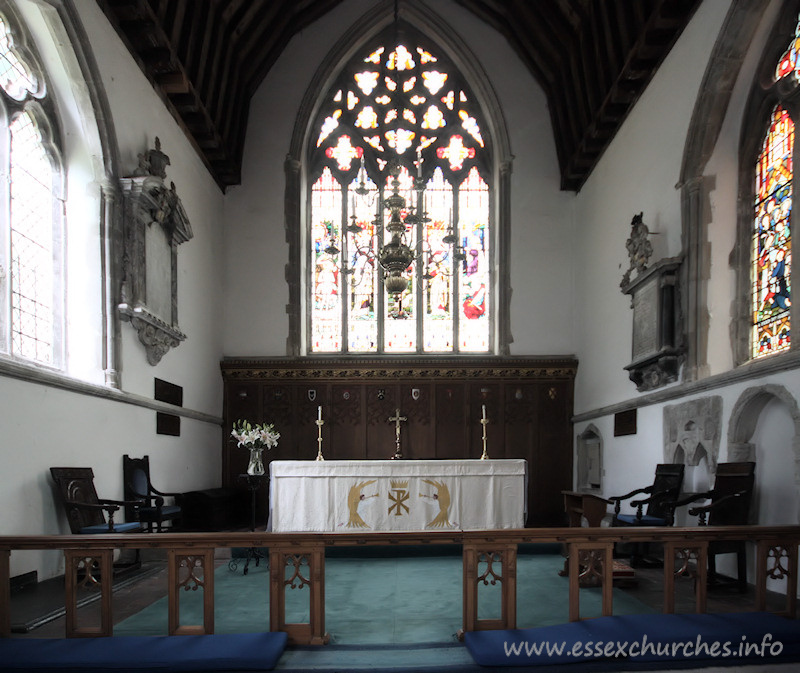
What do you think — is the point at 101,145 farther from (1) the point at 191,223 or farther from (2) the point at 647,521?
(2) the point at 647,521

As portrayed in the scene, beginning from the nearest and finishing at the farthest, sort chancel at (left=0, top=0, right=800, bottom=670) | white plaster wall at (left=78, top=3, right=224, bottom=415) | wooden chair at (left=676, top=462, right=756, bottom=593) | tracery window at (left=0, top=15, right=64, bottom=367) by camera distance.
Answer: chancel at (left=0, top=0, right=800, bottom=670)
wooden chair at (left=676, top=462, right=756, bottom=593)
tracery window at (left=0, top=15, right=64, bottom=367)
white plaster wall at (left=78, top=3, right=224, bottom=415)

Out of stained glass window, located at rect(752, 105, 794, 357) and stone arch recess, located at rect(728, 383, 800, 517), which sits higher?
stained glass window, located at rect(752, 105, 794, 357)

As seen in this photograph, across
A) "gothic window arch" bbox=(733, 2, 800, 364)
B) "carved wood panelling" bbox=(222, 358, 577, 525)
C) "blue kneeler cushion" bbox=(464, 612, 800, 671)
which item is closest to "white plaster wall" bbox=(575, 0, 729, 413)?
"gothic window arch" bbox=(733, 2, 800, 364)

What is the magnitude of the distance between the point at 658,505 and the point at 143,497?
4.54 meters

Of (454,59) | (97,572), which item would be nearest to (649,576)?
(97,572)

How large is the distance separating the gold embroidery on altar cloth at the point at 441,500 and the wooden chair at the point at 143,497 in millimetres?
2436

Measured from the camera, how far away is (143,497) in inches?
255

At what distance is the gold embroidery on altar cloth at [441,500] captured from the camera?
7.16 metres

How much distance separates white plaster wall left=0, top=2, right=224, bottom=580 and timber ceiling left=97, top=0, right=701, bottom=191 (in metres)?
0.33

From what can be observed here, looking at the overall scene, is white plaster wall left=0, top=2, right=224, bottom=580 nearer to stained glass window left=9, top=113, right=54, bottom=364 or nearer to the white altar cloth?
stained glass window left=9, top=113, right=54, bottom=364

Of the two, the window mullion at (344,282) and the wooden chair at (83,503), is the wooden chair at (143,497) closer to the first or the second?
the wooden chair at (83,503)

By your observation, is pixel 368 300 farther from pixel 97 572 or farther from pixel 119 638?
pixel 119 638

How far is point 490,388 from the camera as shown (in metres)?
10.8

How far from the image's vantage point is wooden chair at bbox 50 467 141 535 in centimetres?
539
